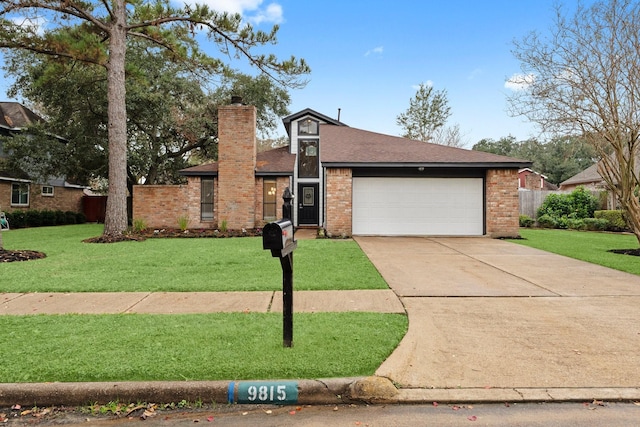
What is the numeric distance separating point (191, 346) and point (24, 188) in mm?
23009

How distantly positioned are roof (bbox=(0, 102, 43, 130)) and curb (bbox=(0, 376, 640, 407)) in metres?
23.6

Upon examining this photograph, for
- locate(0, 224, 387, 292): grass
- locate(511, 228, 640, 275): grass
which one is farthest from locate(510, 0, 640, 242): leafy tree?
locate(0, 224, 387, 292): grass

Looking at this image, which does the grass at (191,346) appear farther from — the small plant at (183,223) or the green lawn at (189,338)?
the small plant at (183,223)

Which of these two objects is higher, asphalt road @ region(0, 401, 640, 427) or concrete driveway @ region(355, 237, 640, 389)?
concrete driveway @ region(355, 237, 640, 389)

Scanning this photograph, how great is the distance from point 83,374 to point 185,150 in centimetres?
2009

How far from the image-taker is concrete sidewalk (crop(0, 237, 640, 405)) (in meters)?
2.80

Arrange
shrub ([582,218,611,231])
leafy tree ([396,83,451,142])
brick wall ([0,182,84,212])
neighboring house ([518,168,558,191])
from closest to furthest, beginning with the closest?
shrub ([582,218,611,231]) → brick wall ([0,182,84,212]) → leafy tree ([396,83,451,142]) → neighboring house ([518,168,558,191])

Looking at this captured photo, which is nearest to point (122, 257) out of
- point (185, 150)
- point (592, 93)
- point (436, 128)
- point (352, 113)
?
point (592, 93)

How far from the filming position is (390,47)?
18094 mm

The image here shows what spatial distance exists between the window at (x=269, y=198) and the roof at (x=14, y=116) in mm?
14860

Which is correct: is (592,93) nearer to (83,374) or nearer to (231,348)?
(231,348)

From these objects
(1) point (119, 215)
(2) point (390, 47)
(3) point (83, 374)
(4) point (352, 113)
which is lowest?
(3) point (83, 374)

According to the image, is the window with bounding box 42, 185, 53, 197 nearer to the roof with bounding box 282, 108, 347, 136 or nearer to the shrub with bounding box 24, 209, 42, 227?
the shrub with bounding box 24, 209, 42, 227

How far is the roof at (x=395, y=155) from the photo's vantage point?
41.3ft
